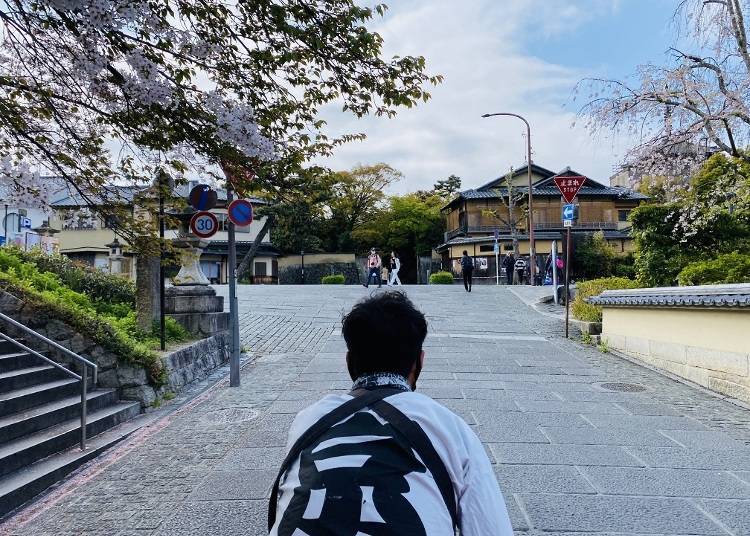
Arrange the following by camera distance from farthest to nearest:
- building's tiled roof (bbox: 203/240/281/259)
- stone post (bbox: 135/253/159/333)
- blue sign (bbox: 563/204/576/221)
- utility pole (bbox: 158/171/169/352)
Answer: building's tiled roof (bbox: 203/240/281/259) < blue sign (bbox: 563/204/576/221) < stone post (bbox: 135/253/159/333) < utility pole (bbox: 158/171/169/352)

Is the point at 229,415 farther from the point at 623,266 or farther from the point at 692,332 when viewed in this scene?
the point at 623,266

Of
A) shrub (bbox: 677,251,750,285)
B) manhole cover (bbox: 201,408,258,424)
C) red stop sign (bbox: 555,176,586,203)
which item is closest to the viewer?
manhole cover (bbox: 201,408,258,424)

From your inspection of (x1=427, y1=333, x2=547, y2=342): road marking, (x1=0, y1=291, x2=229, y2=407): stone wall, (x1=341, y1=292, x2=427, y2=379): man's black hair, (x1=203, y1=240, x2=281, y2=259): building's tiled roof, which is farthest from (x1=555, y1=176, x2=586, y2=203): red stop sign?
(x1=203, y1=240, x2=281, y2=259): building's tiled roof

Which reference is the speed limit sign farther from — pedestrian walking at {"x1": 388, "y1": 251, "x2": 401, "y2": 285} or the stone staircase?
pedestrian walking at {"x1": 388, "y1": 251, "x2": 401, "y2": 285}

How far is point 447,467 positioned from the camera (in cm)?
161

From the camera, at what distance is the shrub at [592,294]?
12.7 metres

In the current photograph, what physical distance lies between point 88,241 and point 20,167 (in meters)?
41.9

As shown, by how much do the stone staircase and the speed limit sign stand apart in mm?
2610

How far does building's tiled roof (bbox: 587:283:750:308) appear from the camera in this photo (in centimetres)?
695

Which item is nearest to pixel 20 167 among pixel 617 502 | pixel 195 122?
pixel 195 122

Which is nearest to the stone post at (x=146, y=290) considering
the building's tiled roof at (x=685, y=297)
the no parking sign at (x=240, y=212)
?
the no parking sign at (x=240, y=212)

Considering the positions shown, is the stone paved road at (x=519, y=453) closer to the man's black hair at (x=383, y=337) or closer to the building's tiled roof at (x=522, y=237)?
the man's black hair at (x=383, y=337)

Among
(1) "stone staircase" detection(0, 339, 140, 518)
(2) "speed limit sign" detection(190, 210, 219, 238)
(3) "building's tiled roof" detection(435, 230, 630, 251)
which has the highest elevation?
(3) "building's tiled roof" detection(435, 230, 630, 251)

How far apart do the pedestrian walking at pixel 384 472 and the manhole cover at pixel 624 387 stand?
6.83 meters
